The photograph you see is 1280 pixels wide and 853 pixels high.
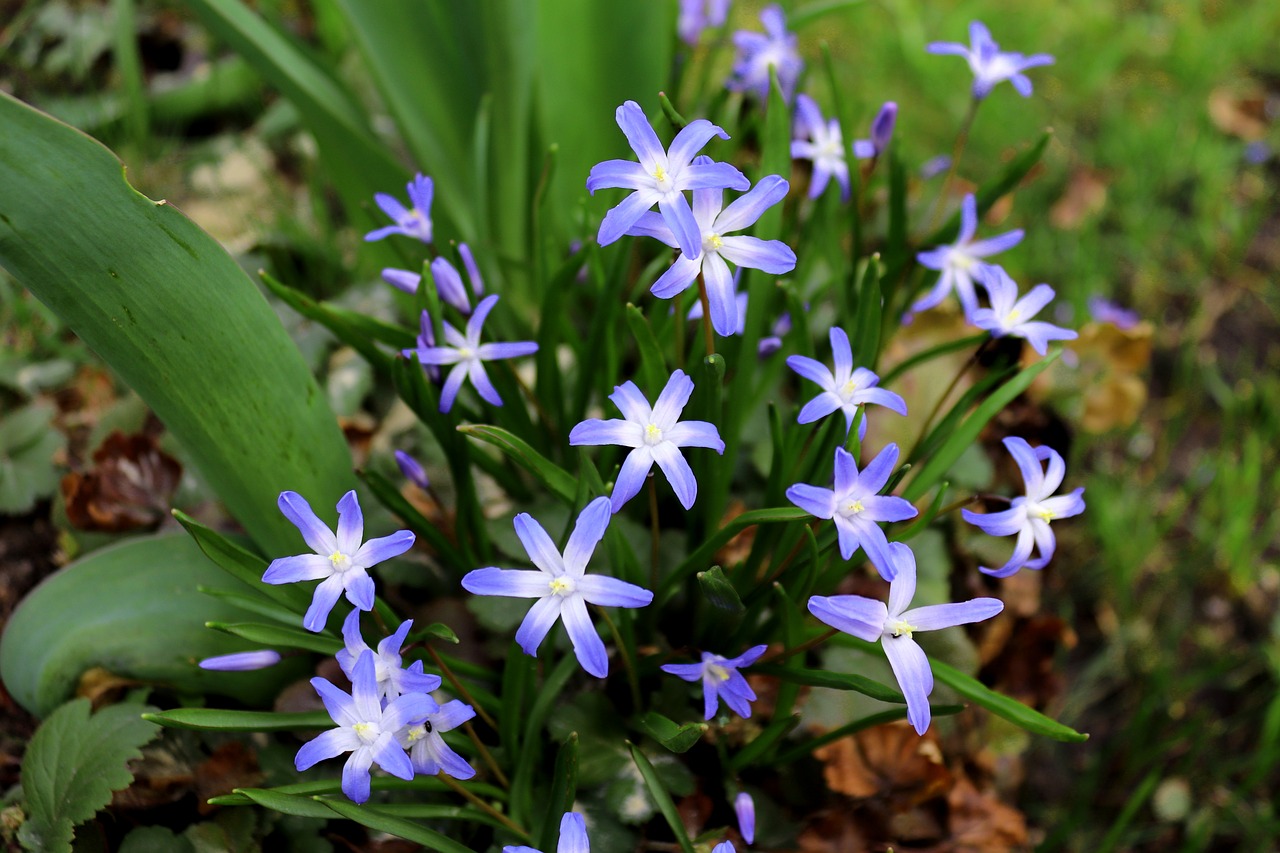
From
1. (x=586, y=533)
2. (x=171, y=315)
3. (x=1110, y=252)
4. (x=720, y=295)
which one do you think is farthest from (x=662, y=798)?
(x=1110, y=252)

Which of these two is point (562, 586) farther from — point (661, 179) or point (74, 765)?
point (74, 765)

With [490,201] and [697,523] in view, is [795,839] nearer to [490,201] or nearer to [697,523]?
[697,523]

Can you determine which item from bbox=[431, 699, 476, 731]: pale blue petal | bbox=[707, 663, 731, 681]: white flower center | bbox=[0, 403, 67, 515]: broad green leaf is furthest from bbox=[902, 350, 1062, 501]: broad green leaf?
bbox=[0, 403, 67, 515]: broad green leaf

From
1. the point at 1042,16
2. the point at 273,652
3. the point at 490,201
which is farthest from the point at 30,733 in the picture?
the point at 1042,16

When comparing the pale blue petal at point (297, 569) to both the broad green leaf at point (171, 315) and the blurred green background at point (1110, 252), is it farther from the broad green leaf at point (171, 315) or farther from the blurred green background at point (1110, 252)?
the blurred green background at point (1110, 252)

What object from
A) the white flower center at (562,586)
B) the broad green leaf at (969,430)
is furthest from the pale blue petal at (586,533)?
the broad green leaf at (969,430)

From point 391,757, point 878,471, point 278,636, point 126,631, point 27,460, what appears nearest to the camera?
point 391,757

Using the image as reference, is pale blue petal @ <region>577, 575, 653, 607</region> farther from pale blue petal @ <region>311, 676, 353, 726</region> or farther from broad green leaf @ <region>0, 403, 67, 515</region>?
broad green leaf @ <region>0, 403, 67, 515</region>
